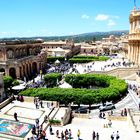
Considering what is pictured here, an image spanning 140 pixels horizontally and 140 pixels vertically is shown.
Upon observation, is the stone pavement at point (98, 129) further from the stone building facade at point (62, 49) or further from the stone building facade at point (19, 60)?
the stone building facade at point (62, 49)

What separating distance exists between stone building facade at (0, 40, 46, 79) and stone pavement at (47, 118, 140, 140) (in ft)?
108

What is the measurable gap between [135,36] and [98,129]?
4537 cm

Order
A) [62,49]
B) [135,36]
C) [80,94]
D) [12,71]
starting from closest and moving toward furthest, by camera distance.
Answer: [80,94] < [12,71] < [135,36] < [62,49]

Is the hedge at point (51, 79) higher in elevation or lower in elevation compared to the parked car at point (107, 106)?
higher

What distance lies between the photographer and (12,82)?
161 feet

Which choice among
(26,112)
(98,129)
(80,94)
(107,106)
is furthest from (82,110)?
(98,129)

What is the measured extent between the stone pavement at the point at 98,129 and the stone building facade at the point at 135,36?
3805 centimetres

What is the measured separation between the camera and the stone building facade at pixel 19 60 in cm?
6166

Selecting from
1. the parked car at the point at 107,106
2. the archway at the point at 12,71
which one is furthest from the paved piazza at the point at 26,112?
the archway at the point at 12,71

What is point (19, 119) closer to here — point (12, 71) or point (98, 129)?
point (98, 129)

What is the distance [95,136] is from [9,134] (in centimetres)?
860

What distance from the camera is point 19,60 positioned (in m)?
63.0

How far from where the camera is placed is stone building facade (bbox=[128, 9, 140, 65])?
67.4 m

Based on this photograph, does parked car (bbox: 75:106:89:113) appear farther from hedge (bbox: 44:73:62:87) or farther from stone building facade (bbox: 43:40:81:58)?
stone building facade (bbox: 43:40:81:58)
